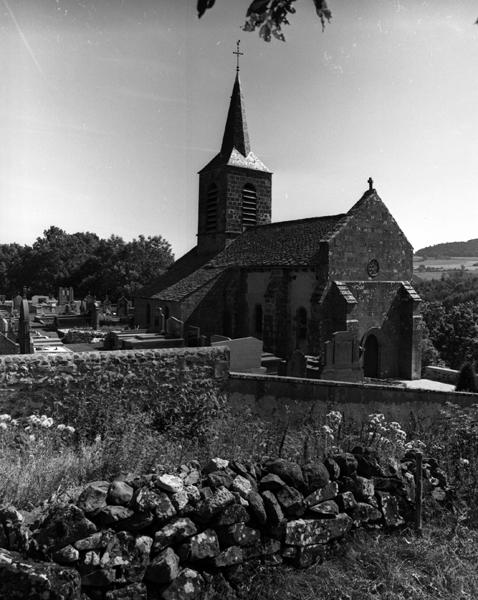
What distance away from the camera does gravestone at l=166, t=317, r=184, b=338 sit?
25.3 m

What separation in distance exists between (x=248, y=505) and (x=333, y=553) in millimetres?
1154

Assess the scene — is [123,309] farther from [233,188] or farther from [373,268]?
[373,268]

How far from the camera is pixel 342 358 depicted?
54.3ft

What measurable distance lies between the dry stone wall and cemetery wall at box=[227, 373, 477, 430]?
15.7 feet

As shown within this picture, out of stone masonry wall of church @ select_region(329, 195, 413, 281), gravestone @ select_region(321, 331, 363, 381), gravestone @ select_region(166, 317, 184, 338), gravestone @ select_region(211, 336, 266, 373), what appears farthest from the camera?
gravestone @ select_region(166, 317, 184, 338)

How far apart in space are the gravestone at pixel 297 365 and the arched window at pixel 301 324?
20.2 feet

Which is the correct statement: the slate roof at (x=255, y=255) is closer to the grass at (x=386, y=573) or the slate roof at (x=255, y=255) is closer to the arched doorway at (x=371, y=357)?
the arched doorway at (x=371, y=357)

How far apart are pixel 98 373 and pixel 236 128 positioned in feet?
90.2

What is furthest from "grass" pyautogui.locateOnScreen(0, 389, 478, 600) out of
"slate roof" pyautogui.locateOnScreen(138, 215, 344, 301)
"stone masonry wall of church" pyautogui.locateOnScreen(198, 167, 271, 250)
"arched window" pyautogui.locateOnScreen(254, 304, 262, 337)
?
"stone masonry wall of church" pyautogui.locateOnScreen(198, 167, 271, 250)

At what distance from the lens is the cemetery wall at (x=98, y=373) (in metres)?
8.15

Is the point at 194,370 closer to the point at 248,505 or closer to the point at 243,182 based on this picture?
the point at 248,505

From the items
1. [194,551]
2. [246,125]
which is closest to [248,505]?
[194,551]

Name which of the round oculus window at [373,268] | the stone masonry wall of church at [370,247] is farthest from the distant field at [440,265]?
the round oculus window at [373,268]

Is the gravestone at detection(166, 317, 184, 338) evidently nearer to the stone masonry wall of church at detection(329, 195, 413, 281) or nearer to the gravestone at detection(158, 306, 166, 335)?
the gravestone at detection(158, 306, 166, 335)
